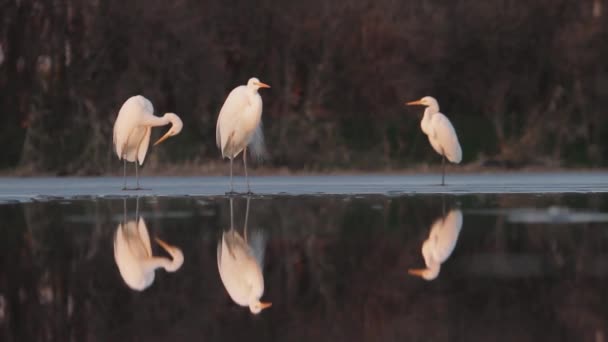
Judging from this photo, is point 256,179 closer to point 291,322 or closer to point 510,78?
point 510,78

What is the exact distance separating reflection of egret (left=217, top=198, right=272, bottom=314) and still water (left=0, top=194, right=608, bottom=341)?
0.02 metres

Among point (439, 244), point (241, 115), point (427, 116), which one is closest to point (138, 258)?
point (439, 244)

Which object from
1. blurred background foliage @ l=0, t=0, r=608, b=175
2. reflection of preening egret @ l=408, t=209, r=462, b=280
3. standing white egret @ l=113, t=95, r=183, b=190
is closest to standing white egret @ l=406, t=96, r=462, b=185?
blurred background foliage @ l=0, t=0, r=608, b=175

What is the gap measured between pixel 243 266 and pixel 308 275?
56 centimetres

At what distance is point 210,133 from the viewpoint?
24797mm

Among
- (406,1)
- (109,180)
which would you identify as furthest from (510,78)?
(109,180)

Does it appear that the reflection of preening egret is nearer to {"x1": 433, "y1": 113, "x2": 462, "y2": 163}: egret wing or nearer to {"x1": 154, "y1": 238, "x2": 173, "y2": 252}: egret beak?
{"x1": 154, "y1": 238, "x2": 173, "y2": 252}: egret beak

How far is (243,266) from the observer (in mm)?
8648

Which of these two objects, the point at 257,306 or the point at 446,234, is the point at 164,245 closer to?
the point at 446,234

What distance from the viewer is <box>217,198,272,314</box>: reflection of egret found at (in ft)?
23.9

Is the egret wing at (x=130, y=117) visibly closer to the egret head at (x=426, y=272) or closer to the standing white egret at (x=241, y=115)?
the standing white egret at (x=241, y=115)

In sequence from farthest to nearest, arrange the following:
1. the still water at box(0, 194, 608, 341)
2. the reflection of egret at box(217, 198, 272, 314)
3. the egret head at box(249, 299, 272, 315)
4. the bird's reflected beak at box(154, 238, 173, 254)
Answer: the bird's reflected beak at box(154, 238, 173, 254) < the reflection of egret at box(217, 198, 272, 314) < the egret head at box(249, 299, 272, 315) < the still water at box(0, 194, 608, 341)

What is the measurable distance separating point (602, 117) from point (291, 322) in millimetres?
20301

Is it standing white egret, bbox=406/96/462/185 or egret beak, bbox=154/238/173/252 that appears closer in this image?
egret beak, bbox=154/238/173/252
